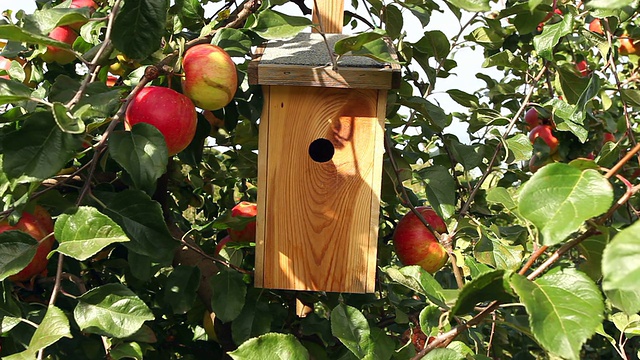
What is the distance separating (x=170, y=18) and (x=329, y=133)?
63cm

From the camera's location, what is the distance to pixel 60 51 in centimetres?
157

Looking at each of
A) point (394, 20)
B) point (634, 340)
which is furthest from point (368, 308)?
point (634, 340)

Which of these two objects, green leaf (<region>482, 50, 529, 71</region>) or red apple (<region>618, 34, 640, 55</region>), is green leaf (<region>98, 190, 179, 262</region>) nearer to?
green leaf (<region>482, 50, 529, 71</region>)

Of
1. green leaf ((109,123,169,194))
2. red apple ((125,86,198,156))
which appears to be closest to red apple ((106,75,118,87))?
red apple ((125,86,198,156))

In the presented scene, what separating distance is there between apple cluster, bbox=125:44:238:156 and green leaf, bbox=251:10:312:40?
0.12 m

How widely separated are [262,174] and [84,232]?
18.1 inches

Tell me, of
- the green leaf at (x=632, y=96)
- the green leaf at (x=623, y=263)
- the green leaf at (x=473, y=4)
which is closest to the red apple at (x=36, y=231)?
the green leaf at (x=473, y=4)

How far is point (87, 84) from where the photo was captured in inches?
45.4

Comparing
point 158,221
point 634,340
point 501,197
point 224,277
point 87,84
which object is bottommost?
point 634,340

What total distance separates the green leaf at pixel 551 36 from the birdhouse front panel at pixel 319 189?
0.39 meters

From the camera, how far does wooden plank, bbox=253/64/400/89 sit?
1316 millimetres

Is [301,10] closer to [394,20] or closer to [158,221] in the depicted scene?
[394,20]

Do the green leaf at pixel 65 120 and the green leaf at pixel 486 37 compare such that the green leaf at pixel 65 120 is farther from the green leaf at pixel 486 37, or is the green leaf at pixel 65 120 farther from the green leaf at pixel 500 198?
the green leaf at pixel 486 37

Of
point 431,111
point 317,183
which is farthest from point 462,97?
point 317,183
